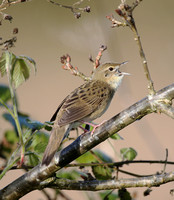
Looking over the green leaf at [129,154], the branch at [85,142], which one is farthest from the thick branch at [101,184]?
the green leaf at [129,154]

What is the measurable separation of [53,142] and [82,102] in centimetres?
74

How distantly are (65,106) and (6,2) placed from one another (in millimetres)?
1103

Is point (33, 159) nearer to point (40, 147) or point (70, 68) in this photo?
point (40, 147)

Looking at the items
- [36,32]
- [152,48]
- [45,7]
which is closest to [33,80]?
[36,32]

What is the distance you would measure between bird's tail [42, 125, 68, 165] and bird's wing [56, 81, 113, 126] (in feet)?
0.21

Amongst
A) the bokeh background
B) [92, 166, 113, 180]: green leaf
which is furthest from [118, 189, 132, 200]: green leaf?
the bokeh background

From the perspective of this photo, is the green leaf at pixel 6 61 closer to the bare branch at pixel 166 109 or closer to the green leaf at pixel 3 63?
the green leaf at pixel 3 63

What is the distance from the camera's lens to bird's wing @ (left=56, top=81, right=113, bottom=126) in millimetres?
2686

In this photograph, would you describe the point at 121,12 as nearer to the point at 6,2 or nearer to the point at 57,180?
the point at 6,2

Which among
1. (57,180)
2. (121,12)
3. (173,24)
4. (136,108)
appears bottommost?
(57,180)

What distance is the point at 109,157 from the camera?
266 cm

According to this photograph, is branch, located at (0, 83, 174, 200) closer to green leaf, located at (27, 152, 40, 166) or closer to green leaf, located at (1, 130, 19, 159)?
green leaf, located at (27, 152, 40, 166)

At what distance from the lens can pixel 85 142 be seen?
183cm

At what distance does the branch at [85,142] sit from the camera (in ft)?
5.71
